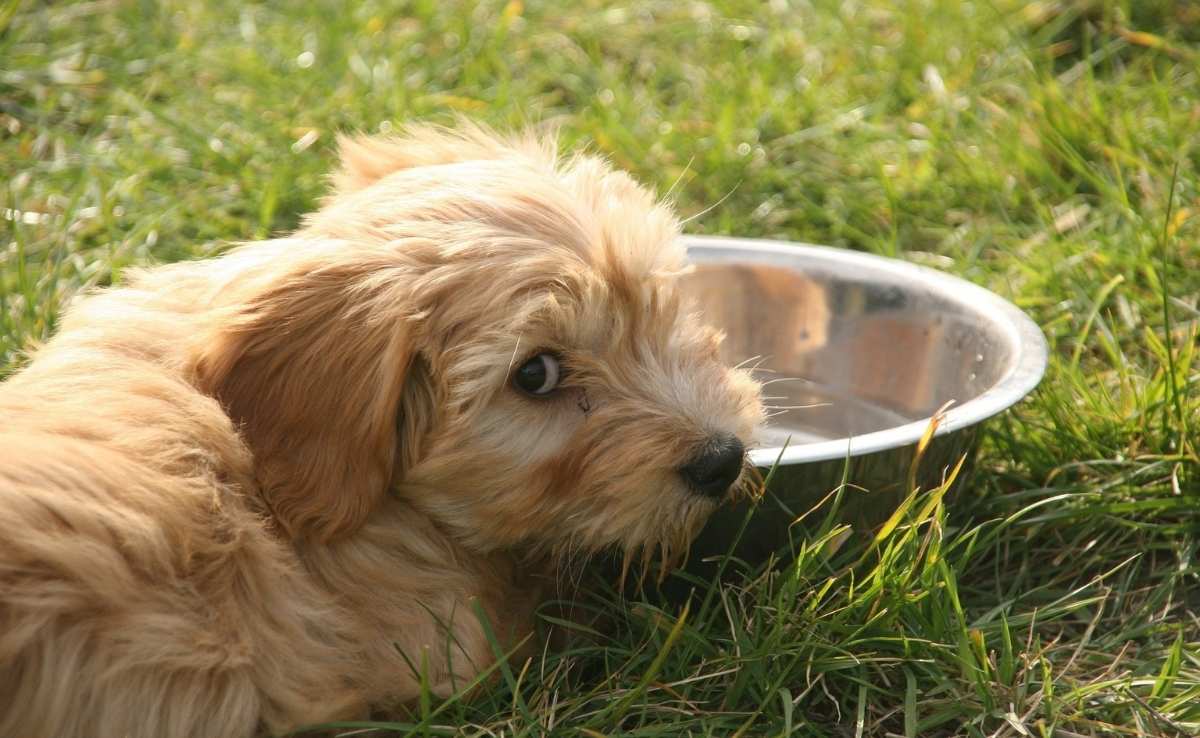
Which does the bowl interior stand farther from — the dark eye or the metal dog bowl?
the dark eye

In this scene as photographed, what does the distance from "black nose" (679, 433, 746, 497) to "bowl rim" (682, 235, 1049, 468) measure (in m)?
0.18

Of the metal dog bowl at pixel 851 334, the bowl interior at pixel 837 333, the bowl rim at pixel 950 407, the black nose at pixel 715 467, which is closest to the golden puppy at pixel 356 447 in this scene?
the black nose at pixel 715 467

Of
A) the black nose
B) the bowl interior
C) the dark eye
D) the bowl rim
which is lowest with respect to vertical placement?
the bowl interior

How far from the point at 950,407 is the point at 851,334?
51 cm

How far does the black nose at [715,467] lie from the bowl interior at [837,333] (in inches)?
41.7

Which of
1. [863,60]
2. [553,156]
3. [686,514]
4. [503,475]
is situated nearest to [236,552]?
[503,475]

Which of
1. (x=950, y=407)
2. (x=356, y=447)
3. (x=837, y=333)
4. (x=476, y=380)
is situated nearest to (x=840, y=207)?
(x=837, y=333)

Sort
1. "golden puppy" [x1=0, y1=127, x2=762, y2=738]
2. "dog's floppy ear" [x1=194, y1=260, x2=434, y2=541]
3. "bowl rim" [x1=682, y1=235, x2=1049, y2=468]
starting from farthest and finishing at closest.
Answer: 1. "bowl rim" [x1=682, y1=235, x2=1049, y2=468]
2. "dog's floppy ear" [x1=194, y1=260, x2=434, y2=541]
3. "golden puppy" [x1=0, y1=127, x2=762, y2=738]

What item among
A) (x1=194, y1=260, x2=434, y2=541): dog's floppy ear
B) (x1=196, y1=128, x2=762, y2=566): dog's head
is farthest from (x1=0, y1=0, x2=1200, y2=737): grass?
(x1=194, y1=260, x2=434, y2=541): dog's floppy ear

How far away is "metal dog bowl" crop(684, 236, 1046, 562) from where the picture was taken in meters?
3.56

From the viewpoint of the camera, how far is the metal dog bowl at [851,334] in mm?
3559

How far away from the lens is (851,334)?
394 cm

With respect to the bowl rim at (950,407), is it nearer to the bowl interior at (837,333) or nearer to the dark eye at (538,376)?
the bowl interior at (837,333)

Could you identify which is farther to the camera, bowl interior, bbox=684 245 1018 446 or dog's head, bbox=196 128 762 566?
bowl interior, bbox=684 245 1018 446
